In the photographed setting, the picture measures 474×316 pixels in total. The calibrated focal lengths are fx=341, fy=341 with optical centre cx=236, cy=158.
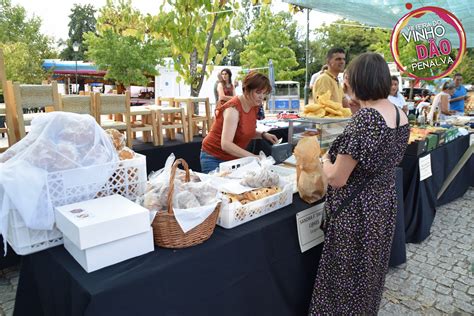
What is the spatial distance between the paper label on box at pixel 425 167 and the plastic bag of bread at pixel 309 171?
64.3 inches

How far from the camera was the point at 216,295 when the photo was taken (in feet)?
4.25

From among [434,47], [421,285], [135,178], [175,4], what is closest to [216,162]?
[135,178]

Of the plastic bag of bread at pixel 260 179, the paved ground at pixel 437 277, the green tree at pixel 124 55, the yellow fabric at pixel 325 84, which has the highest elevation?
the green tree at pixel 124 55

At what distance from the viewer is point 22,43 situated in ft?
44.9

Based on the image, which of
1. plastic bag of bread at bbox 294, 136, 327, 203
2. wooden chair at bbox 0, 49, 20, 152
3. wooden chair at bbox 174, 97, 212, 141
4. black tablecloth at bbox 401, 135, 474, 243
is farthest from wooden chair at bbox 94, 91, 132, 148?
black tablecloth at bbox 401, 135, 474, 243

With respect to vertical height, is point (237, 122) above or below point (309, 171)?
above

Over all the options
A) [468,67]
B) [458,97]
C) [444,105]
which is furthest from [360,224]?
[468,67]

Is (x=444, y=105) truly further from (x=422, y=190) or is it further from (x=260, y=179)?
(x=260, y=179)

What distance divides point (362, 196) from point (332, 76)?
2221mm

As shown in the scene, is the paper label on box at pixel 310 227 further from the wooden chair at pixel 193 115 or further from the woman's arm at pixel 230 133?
the wooden chair at pixel 193 115

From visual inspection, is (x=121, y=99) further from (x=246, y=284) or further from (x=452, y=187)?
(x=452, y=187)

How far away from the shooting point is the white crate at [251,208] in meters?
1.38

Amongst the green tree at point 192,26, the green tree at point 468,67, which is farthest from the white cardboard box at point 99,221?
the green tree at point 468,67

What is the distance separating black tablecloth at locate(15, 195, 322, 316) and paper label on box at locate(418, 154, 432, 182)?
1.76m
